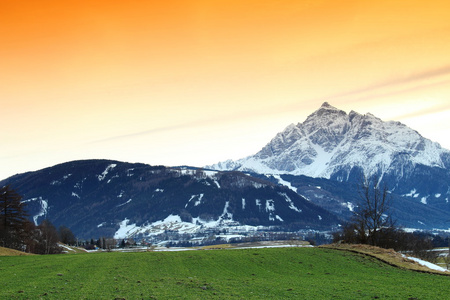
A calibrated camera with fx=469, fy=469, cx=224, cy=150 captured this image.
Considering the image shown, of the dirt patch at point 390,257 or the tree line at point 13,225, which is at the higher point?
the tree line at point 13,225

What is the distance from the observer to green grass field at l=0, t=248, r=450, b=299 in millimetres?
30906

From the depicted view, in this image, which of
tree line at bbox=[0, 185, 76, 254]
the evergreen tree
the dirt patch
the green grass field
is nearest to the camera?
the green grass field

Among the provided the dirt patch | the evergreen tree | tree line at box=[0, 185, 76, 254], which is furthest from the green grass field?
the evergreen tree

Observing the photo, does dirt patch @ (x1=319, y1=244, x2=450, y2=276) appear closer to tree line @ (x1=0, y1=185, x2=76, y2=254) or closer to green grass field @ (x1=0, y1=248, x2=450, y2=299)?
green grass field @ (x1=0, y1=248, x2=450, y2=299)

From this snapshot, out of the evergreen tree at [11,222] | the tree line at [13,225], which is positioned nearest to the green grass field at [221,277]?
the tree line at [13,225]

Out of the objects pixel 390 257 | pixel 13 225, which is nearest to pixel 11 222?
pixel 13 225

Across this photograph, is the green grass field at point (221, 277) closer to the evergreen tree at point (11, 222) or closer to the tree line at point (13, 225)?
the tree line at point (13, 225)

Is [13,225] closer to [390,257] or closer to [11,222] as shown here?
[11,222]

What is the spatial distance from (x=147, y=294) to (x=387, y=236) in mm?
59492

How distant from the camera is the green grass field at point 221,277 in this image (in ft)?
101

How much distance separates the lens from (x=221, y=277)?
3997 centimetres

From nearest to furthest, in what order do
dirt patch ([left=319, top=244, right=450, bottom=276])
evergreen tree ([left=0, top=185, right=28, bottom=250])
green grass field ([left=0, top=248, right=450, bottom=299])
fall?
1. green grass field ([left=0, top=248, right=450, bottom=299])
2. dirt patch ([left=319, top=244, right=450, bottom=276])
3. evergreen tree ([left=0, top=185, right=28, bottom=250])

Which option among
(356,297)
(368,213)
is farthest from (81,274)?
(368,213)

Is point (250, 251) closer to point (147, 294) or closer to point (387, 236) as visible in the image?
point (147, 294)
